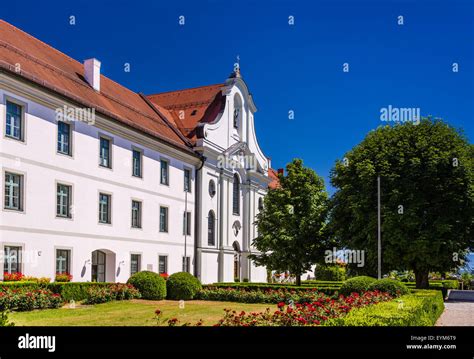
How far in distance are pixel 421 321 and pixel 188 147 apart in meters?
27.7

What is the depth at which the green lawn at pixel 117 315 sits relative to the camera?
56.0 ft

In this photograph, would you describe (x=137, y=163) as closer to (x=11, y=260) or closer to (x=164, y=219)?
(x=164, y=219)

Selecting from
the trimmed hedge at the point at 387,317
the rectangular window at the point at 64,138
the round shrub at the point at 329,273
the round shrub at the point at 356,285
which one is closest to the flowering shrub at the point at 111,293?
the rectangular window at the point at 64,138

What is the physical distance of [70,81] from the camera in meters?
28.9

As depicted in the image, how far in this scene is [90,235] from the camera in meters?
27.7

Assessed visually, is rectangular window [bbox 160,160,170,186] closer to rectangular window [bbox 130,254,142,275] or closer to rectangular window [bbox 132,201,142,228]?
rectangular window [bbox 132,201,142,228]

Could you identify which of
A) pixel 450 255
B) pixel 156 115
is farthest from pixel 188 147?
pixel 450 255

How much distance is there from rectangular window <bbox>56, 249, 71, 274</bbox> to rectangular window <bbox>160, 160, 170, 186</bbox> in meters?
10.3

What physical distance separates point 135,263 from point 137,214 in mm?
2830

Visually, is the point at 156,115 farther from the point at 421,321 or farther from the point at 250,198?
the point at 421,321

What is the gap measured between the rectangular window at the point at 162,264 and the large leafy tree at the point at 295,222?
731 centimetres

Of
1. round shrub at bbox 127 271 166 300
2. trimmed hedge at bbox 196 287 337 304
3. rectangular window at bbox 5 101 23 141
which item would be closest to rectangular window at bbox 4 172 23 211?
rectangular window at bbox 5 101 23 141

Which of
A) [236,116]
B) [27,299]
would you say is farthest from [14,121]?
[236,116]

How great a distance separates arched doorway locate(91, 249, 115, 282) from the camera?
94.4ft
